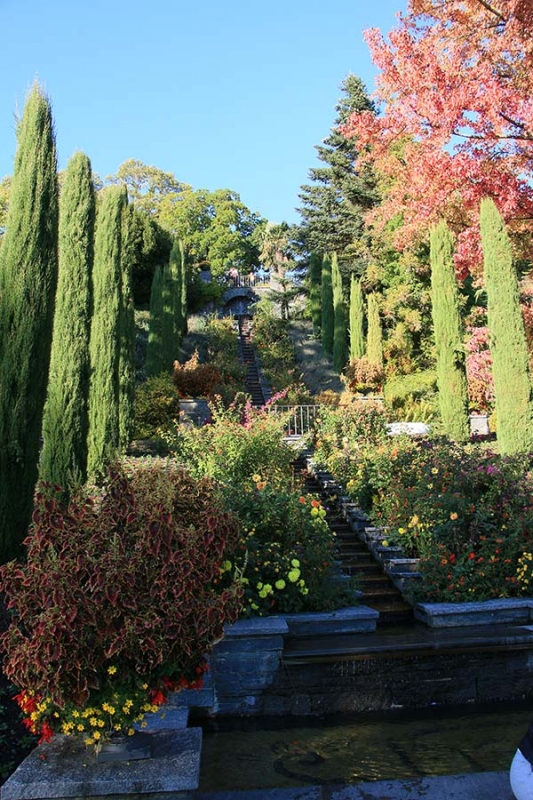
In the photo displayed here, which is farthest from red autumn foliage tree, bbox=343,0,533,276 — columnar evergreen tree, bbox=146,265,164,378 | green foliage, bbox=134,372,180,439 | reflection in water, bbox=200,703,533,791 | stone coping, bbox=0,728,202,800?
stone coping, bbox=0,728,202,800

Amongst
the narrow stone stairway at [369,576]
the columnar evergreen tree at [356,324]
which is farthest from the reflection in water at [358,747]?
the columnar evergreen tree at [356,324]

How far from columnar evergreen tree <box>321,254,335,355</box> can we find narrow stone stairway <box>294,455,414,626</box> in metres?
19.4

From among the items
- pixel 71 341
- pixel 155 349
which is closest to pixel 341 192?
pixel 155 349

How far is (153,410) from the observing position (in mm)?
15625

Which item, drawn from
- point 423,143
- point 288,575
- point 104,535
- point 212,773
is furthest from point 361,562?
point 423,143

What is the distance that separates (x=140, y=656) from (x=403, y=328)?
22491 mm

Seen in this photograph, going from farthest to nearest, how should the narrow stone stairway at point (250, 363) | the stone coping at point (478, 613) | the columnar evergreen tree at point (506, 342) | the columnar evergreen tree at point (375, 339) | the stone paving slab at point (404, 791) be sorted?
the columnar evergreen tree at point (375, 339)
the narrow stone stairway at point (250, 363)
the columnar evergreen tree at point (506, 342)
the stone coping at point (478, 613)
the stone paving slab at point (404, 791)

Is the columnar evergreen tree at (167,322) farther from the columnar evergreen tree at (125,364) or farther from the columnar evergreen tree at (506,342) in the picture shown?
the columnar evergreen tree at (506,342)

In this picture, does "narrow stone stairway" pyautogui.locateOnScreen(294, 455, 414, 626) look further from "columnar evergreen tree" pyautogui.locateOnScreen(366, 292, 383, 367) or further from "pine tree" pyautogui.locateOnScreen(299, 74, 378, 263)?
"pine tree" pyautogui.locateOnScreen(299, 74, 378, 263)

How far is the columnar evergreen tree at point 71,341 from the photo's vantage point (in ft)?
30.1

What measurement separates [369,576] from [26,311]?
16.2 ft

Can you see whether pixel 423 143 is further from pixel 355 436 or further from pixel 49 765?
pixel 49 765

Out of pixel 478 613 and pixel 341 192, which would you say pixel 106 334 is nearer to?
pixel 478 613

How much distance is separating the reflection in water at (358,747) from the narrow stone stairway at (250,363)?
14348 millimetres
